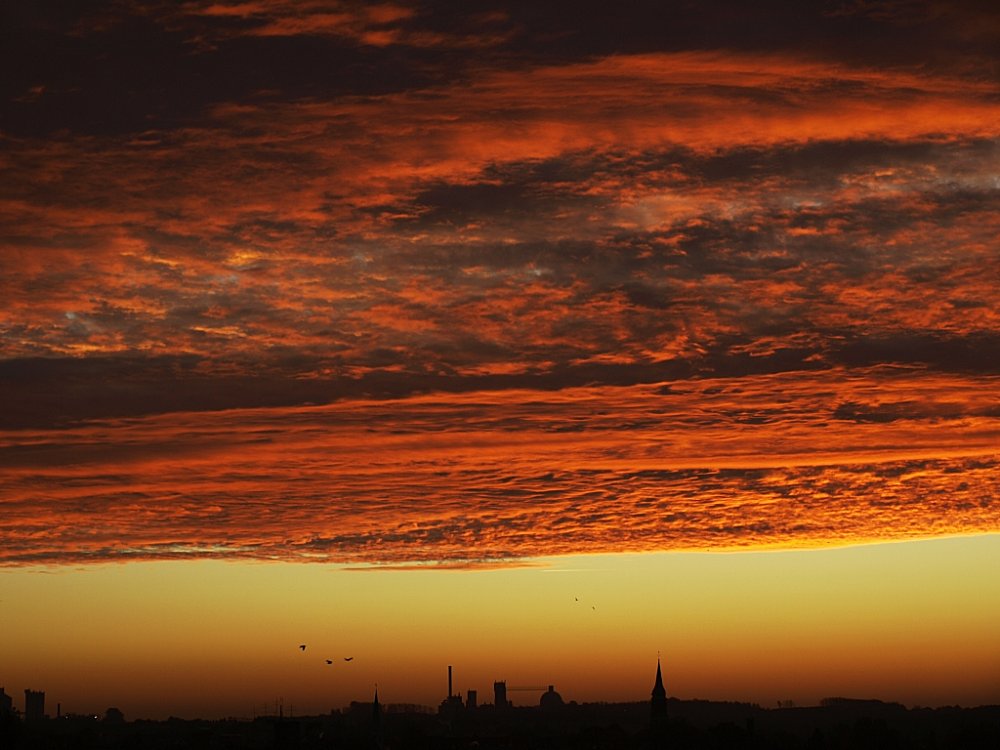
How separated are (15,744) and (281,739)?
173ft

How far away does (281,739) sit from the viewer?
6432 inches

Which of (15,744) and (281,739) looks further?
(15,744)

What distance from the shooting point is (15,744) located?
199 metres
